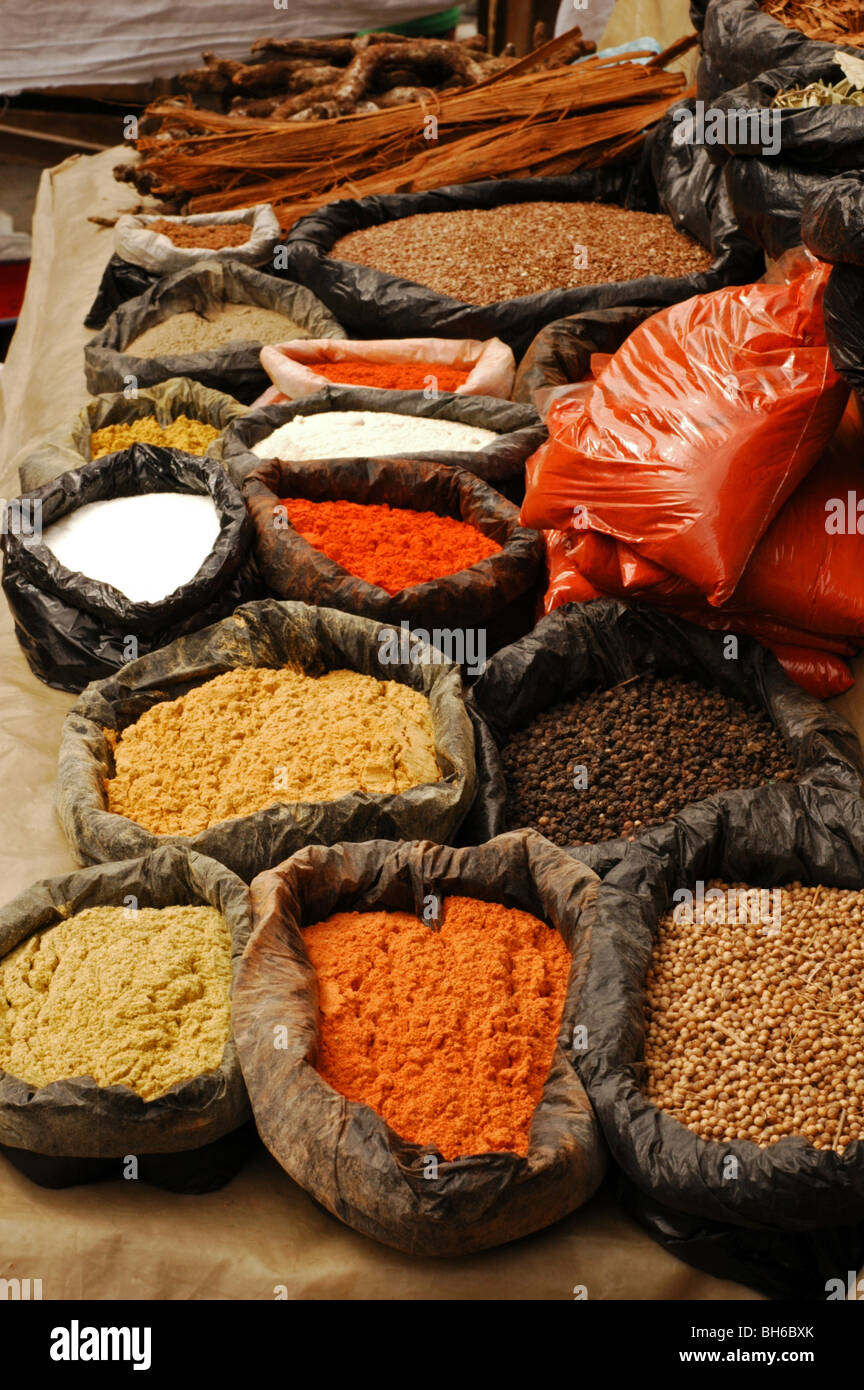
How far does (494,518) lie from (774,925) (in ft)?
3.26

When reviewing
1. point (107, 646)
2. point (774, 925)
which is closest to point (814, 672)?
point (774, 925)

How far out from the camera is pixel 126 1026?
153cm

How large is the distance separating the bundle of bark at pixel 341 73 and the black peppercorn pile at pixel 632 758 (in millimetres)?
2806

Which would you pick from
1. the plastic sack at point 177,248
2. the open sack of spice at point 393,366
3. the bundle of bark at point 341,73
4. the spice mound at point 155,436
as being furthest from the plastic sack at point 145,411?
the bundle of bark at point 341,73

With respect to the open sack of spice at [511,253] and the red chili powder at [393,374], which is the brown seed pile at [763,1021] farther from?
the open sack of spice at [511,253]

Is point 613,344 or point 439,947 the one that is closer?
point 439,947

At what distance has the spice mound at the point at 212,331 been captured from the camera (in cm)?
304

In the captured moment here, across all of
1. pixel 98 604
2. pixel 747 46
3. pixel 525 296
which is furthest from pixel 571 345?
pixel 98 604

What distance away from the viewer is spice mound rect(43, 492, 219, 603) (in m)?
2.28

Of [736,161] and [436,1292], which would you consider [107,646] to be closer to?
[436,1292]

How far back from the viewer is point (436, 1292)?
140 cm

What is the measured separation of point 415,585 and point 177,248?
1.69 meters

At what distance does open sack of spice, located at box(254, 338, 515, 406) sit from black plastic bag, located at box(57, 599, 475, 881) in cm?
84

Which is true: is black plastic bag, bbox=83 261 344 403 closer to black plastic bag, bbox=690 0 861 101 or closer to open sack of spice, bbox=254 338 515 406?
open sack of spice, bbox=254 338 515 406
